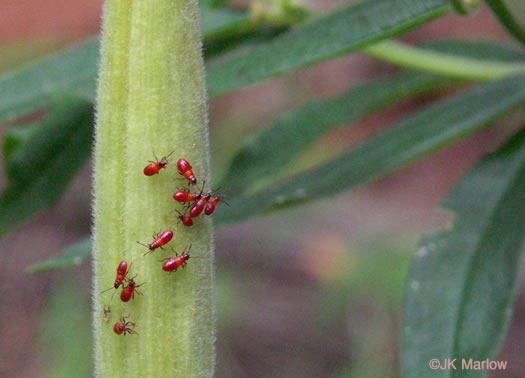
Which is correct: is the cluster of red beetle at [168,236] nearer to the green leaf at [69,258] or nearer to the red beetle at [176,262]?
the red beetle at [176,262]

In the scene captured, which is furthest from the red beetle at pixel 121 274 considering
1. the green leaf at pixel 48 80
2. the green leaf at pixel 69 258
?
the green leaf at pixel 48 80

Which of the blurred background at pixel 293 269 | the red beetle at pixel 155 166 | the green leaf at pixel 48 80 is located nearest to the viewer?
the red beetle at pixel 155 166

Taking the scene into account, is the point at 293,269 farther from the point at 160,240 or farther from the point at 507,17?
the point at 160,240

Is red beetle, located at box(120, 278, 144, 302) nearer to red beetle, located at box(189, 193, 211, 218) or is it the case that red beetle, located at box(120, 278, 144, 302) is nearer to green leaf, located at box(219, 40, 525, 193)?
red beetle, located at box(189, 193, 211, 218)

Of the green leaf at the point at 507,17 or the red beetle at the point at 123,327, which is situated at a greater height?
the green leaf at the point at 507,17

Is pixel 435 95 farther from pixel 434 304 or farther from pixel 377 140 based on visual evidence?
pixel 434 304

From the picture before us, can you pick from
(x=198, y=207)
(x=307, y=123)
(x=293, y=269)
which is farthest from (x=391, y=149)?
(x=293, y=269)

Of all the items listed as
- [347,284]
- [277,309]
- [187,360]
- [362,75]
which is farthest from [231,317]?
[187,360]
